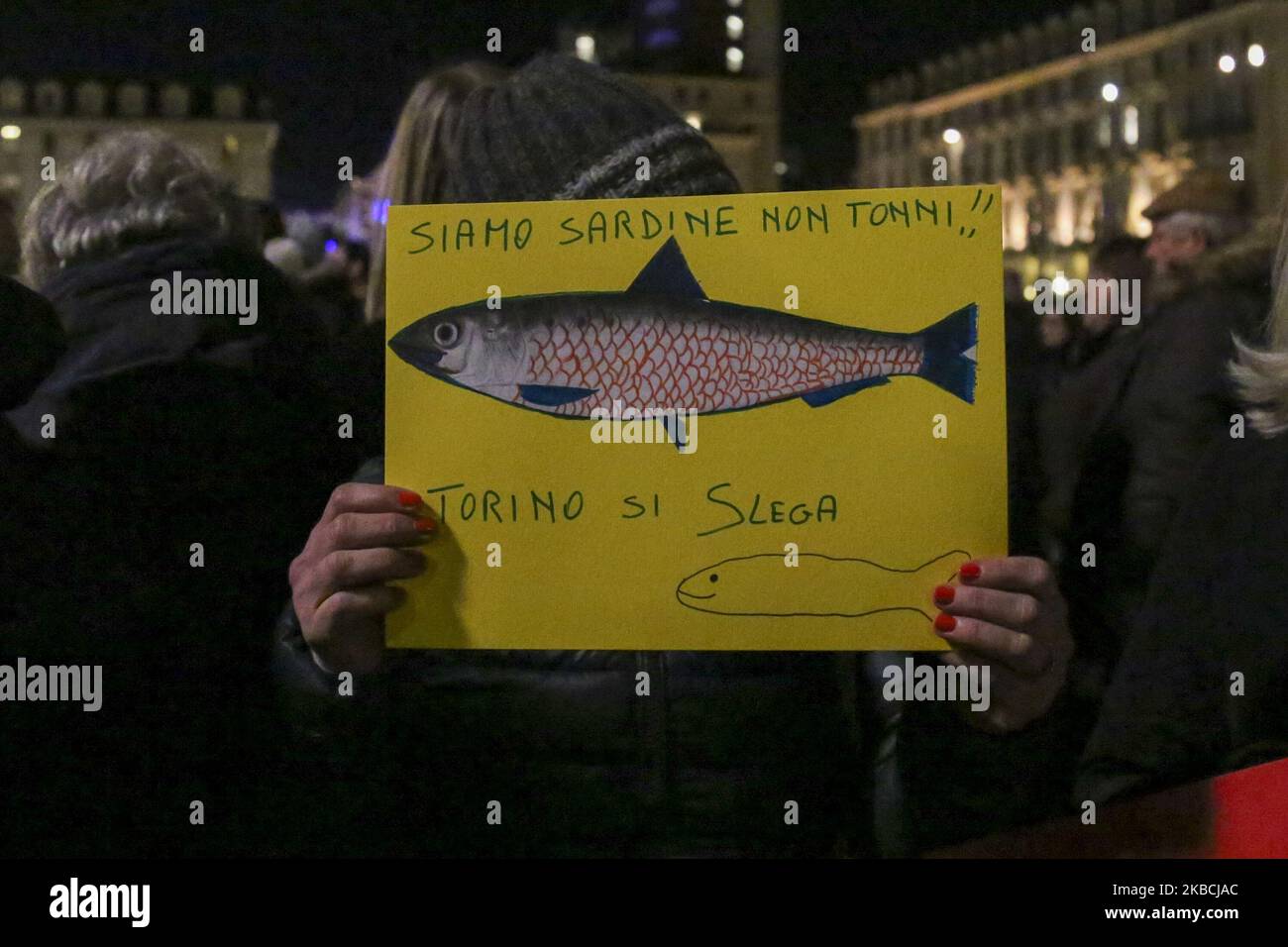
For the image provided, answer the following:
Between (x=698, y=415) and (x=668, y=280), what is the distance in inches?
4.3

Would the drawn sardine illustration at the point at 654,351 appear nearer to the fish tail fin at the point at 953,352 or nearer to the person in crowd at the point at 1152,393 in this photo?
the fish tail fin at the point at 953,352

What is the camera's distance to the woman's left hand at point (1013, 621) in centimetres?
105

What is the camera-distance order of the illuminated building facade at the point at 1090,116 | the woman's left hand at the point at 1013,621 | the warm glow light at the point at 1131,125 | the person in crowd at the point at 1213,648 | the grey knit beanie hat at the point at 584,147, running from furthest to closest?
the warm glow light at the point at 1131,125, the illuminated building facade at the point at 1090,116, the person in crowd at the point at 1213,648, the grey knit beanie hat at the point at 584,147, the woman's left hand at the point at 1013,621

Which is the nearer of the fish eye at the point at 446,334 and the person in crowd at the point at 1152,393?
the fish eye at the point at 446,334

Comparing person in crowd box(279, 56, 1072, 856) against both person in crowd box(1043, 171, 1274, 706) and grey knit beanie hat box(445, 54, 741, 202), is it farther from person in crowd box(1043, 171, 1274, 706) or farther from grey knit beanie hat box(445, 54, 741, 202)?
person in crowd box(1043, 171, 1274, 706)

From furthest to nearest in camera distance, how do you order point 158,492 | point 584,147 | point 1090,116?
point 1090,116 → point 158,492 → point 584,147

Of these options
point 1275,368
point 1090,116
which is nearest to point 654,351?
point 1275,368

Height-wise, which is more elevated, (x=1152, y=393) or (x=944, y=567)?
(x=1152, y=393)

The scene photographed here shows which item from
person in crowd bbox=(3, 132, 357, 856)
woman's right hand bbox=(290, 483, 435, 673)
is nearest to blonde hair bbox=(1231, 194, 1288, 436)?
woman's right hand bbox=(290, 483, 435, 673)

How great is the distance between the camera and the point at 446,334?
43.8 inches

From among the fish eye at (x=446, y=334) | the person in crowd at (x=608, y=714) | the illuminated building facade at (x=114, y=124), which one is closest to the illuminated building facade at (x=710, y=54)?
the person in crowd at (x=608, y=714)

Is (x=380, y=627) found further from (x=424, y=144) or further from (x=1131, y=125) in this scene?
(x=1131, y=125)

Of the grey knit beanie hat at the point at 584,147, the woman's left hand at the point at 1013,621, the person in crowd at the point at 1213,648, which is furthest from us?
the person in crowd at the point at 1213,648

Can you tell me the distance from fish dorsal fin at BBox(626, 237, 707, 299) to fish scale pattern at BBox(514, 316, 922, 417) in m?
0.02
